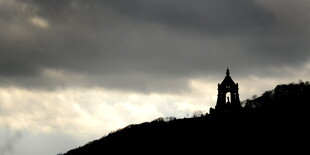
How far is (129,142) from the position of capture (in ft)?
208

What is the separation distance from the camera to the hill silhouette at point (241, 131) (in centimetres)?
4209

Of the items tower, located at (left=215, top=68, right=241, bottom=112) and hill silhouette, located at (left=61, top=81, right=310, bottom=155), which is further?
tower, located at (left=215, top=68, right=241, bottom=112)

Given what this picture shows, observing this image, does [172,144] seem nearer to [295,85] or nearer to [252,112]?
[252,112]

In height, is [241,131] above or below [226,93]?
below

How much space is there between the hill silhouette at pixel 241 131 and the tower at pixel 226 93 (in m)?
1.04

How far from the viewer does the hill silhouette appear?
42094 mm

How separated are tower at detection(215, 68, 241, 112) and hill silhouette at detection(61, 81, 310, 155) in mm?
1044

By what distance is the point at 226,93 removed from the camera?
57094 millimetres

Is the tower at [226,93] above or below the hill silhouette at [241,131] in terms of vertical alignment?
above

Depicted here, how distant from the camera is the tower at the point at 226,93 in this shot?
5631cm

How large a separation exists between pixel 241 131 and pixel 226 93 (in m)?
10.8

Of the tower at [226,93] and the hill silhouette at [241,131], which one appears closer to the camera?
the hill silhouette at [241,131]

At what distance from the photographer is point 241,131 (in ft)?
154

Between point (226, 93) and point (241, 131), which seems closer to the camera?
point (241, 131)
